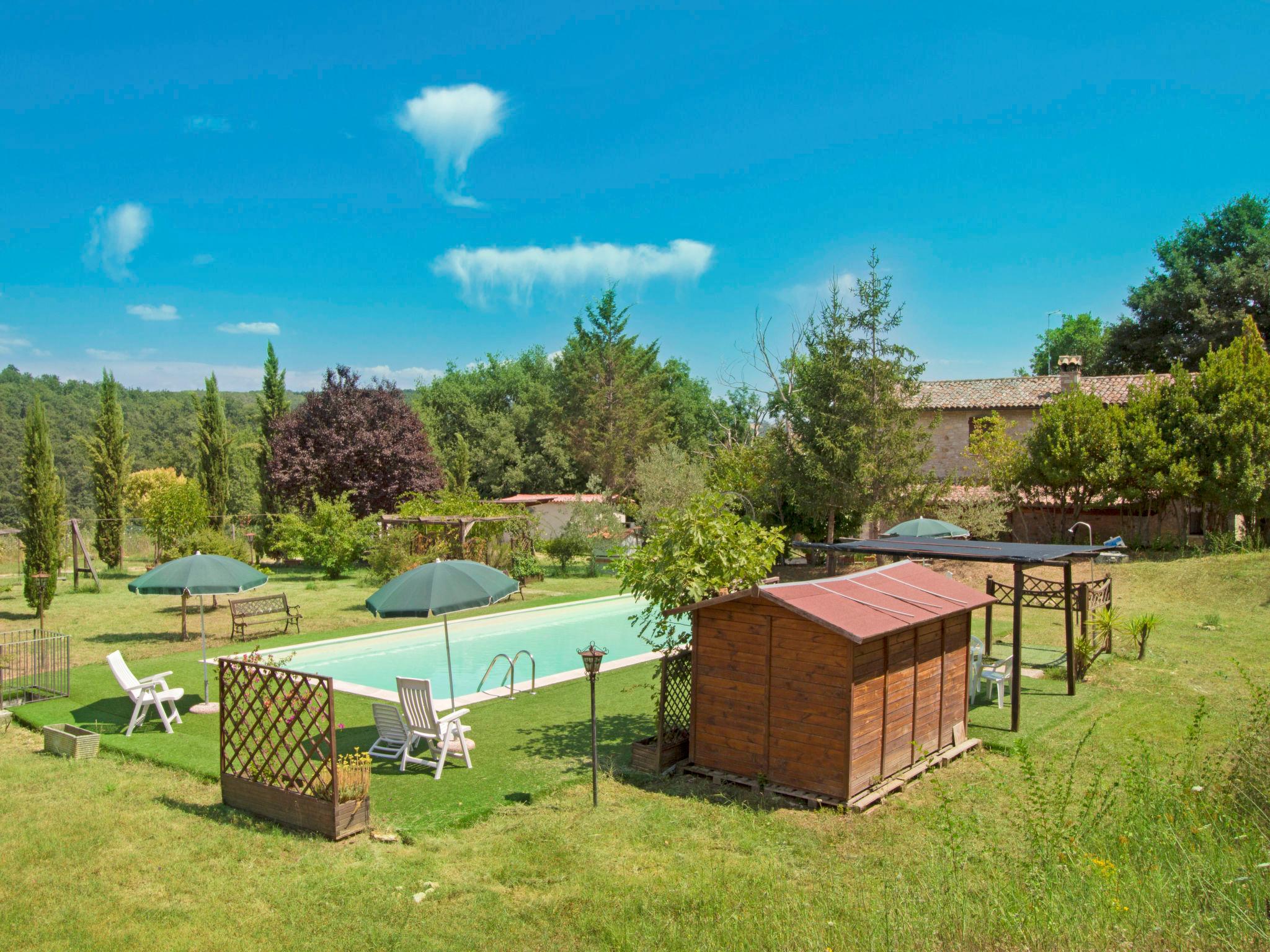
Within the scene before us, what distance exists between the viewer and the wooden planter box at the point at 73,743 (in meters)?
9.27

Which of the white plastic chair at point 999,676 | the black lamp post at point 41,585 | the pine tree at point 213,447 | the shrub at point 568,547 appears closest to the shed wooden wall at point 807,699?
the white plastic chair at point 999,676

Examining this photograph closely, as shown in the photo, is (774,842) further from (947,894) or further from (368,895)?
(368,895)

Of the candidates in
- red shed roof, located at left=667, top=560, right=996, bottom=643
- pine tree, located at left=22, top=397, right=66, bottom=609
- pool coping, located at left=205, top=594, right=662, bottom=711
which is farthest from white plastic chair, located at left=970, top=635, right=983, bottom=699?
pine tree, located at left=22, top=397, right=66, bottom=609

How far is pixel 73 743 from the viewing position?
366 inches

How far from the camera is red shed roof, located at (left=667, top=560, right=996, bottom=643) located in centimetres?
741

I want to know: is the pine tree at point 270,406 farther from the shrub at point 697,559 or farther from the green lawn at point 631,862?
the shrub at point 697,559

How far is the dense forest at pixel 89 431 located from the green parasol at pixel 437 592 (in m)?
30.5

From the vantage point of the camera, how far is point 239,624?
1608 centimetres

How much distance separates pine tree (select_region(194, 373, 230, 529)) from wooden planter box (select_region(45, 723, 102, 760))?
2406 centimetres

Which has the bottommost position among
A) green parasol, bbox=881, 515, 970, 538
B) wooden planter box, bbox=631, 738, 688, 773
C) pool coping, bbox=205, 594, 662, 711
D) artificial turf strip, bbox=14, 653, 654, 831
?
pool coping, bbox=205, 594, 662, 711

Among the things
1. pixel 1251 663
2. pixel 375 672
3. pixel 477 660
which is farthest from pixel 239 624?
pixel 1251 663

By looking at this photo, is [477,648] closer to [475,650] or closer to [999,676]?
[475,650]

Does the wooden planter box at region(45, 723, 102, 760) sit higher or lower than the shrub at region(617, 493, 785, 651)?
lower

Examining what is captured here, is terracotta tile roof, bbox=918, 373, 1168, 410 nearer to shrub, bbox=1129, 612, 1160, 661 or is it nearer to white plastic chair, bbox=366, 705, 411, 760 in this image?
shrub, bbox=1129, 612, 1160, 661
